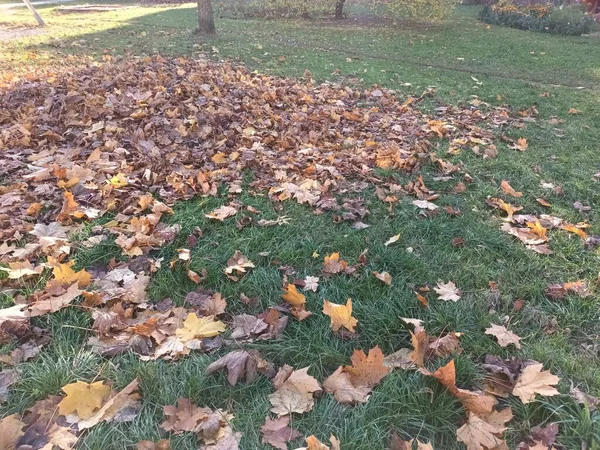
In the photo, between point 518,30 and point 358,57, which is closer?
point 358,57

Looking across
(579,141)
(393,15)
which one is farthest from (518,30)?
(579,141)

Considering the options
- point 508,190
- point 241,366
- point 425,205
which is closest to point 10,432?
point 241,366

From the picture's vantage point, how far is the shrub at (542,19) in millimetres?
13969

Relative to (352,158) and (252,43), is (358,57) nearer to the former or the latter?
(252,43)

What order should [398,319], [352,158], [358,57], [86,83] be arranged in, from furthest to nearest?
1. [358,57]
2. [86,83]
3. [352,158]
4. [398,319]

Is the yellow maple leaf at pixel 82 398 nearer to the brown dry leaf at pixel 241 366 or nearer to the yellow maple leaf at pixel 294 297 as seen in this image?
the brown dry leaf at pixel 241 366

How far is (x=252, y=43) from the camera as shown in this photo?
428 inches

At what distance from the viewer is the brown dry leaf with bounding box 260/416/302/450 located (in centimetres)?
170

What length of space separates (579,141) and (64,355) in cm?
513

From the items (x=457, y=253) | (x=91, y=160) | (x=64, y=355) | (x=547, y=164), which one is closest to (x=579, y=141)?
(x=547, y=164)

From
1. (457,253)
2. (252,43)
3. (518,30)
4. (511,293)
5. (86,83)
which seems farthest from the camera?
(518,30)

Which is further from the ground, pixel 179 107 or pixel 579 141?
pixel 179 107

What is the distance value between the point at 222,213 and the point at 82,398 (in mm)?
1608

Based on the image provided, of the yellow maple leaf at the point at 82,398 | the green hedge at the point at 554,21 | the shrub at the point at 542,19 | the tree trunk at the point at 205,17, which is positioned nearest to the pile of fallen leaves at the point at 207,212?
the yellow maple leaf at the point at 82,398
